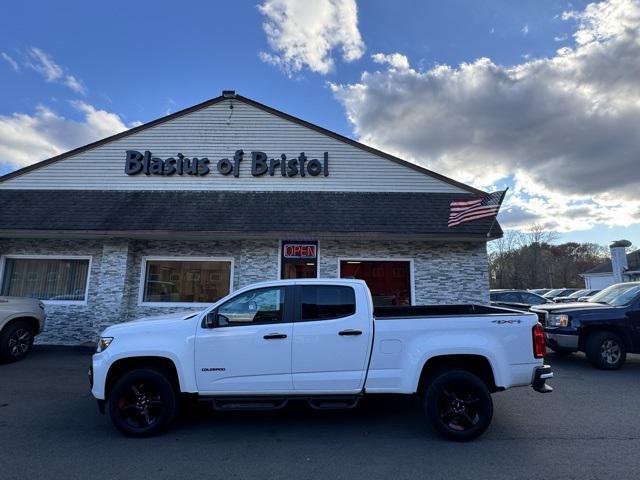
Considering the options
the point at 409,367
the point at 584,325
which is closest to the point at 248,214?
the point at 409,367

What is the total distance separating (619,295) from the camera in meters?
8.63

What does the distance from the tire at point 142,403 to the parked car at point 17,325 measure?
574 cm

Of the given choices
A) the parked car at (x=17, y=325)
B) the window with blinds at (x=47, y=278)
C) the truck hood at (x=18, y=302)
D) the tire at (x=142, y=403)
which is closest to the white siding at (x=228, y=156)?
the window with blinds at (x=47, y=278)

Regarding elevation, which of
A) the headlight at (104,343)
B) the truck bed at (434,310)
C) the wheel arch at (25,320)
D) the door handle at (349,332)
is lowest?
the wheel arch at (25,320)

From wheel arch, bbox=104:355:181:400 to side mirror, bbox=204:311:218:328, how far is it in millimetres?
637

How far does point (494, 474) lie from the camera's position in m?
3.58

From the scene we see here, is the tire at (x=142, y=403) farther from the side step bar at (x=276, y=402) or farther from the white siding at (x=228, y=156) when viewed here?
the white siding at (x=228, y=156)

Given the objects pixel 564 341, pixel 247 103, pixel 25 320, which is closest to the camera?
pixel 564 341

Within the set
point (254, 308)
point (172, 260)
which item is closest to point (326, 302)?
point (254, 308)

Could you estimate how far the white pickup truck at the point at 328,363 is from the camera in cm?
438

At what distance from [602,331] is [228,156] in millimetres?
10842

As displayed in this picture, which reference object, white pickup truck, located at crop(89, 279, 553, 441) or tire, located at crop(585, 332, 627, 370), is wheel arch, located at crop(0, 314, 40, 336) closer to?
white pickup truck, located at crop(89, 279, 553, 441)

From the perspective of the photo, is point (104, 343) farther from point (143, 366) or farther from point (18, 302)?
point (18, 302)

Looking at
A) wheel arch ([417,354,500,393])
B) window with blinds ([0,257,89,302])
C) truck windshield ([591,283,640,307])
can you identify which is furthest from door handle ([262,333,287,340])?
window with blinds ([0,257,89,302])
